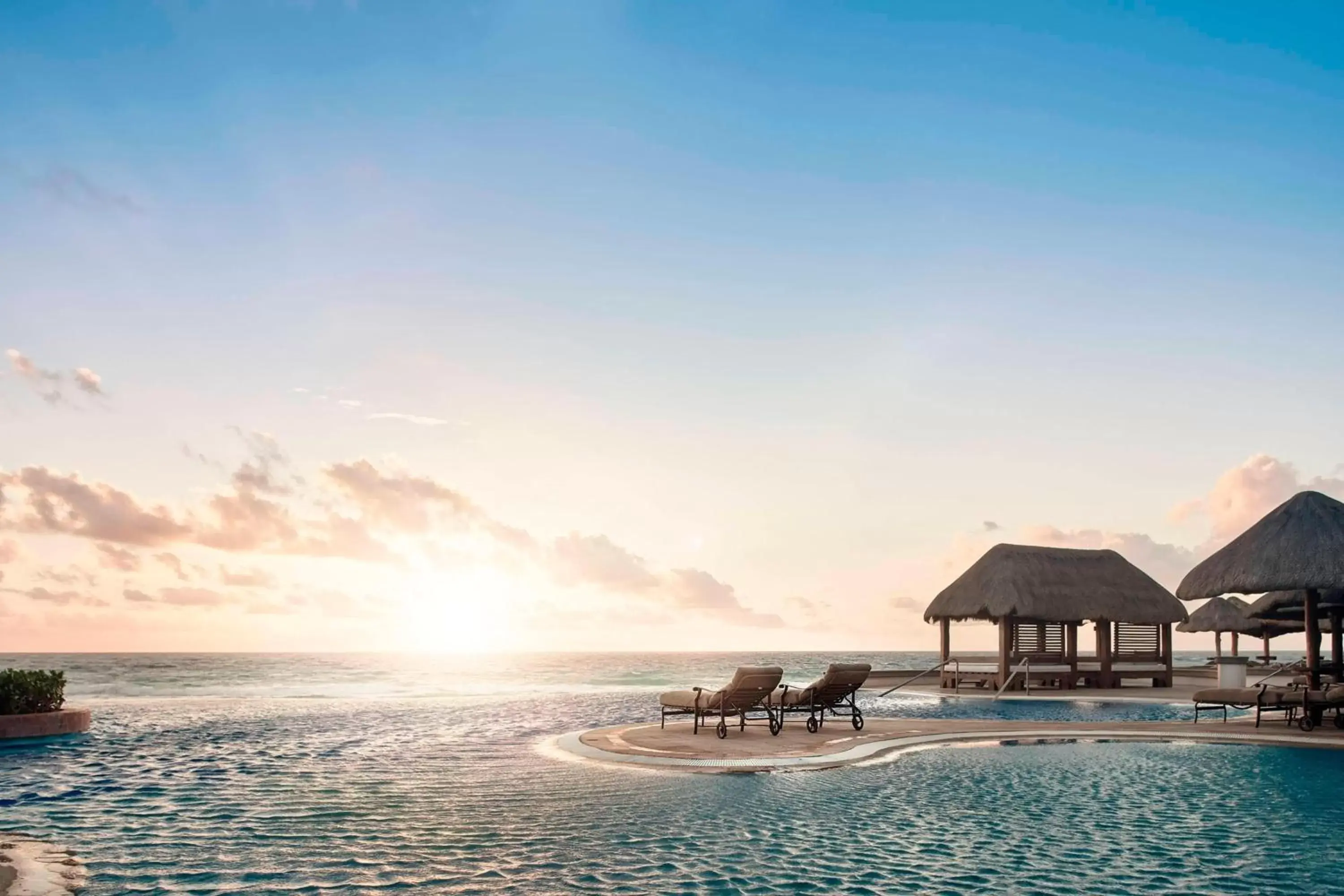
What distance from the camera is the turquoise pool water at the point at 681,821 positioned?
299 inches

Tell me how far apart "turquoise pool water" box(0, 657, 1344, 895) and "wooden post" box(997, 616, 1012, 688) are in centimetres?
1383

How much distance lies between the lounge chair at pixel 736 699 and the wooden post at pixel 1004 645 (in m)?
15.0

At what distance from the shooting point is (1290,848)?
28.2 feet

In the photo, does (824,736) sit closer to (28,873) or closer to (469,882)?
(469,882)

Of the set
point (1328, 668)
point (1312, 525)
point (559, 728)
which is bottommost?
point (559, 728)

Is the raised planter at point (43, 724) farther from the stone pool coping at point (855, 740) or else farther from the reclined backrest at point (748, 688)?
the reclined backrest at point (748, 688)

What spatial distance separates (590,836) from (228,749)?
10.0m

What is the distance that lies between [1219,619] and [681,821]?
1465 inches

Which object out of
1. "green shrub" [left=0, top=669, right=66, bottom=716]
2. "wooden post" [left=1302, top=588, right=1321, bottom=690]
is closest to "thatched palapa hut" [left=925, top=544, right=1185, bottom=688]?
"wooden post" [left=1302, top=588, right=1321, bottom=690]

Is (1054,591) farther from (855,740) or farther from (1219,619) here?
(855,740)

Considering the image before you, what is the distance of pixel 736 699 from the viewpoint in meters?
15.2

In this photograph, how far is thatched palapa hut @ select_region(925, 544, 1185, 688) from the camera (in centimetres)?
2962

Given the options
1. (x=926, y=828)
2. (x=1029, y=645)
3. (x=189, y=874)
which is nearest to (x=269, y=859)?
(x=189, y=874)

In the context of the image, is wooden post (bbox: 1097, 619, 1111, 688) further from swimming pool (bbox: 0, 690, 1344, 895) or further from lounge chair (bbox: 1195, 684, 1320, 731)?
swimming pool (bbox: 0, 690, 1344, 895)
